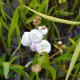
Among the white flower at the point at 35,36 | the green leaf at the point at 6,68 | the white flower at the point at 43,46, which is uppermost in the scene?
the white flower at the point at 35,36

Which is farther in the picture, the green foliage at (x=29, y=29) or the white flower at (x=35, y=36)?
the green foliage at (x=29, y=29)

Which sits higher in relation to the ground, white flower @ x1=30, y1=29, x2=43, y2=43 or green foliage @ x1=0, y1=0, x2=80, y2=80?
white flower @ x1=30, y1=29, x2=43, y2=43

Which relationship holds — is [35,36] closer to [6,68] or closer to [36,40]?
[36,40]

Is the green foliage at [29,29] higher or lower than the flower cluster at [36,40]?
lower

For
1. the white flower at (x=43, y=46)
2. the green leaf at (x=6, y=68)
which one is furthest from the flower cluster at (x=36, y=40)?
the green leaf at (x=6, y=68)

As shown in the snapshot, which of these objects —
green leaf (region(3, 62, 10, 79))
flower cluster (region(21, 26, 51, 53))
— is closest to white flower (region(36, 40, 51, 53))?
flower cluster (region(21, 26, 51, 53))

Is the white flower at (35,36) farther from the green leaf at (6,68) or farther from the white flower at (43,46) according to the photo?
the green leaf at (6,68)

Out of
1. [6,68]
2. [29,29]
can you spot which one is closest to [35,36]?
Result: [6,68]

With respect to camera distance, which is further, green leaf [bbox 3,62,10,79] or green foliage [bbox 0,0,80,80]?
green foliage [bbox 0,0,80,80]

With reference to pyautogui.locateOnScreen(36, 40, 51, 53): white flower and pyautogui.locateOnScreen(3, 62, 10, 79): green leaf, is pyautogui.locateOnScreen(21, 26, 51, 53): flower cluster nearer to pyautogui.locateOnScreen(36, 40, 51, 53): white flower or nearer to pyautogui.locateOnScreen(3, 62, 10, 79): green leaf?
pyautogui.locateOnScreen(36, 40, 51, 53): white flower

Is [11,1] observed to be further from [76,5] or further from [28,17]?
[76,5]

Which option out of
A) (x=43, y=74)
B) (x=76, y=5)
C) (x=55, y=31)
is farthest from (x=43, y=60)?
(x=76, y=5)
